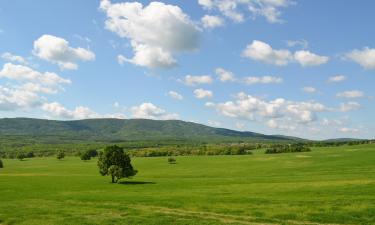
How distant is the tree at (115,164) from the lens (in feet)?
320

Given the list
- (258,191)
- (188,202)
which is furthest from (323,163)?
(188,202)

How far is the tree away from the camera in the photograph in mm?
97688

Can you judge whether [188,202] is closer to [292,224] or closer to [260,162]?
[292,224]

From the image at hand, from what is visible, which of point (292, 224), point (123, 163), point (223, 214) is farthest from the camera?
point (123, 163)

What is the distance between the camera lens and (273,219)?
124 feet

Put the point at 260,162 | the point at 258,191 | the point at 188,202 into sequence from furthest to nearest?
the point at 260,162 < the point at 258,191 < the point at 188,202

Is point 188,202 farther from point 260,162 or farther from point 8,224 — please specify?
point 260,162

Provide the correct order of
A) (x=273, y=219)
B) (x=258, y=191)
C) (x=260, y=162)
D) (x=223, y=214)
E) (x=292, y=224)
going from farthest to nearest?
1. (x=260, y=162)
2. (x=258, y=191)
3. (x=223, y=214)
4. (x=273, y=219)
5. (x=292, y=224)

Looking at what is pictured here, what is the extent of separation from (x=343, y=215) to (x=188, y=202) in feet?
62.3

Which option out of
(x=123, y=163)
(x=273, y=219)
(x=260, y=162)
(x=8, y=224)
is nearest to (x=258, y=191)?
(x=273, y=219)

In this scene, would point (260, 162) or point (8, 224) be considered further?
point (260, 162)

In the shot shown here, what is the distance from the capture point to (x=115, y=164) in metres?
99.8

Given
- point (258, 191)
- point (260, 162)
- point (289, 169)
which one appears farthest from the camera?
point (260, 162)

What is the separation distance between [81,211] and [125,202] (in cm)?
940
